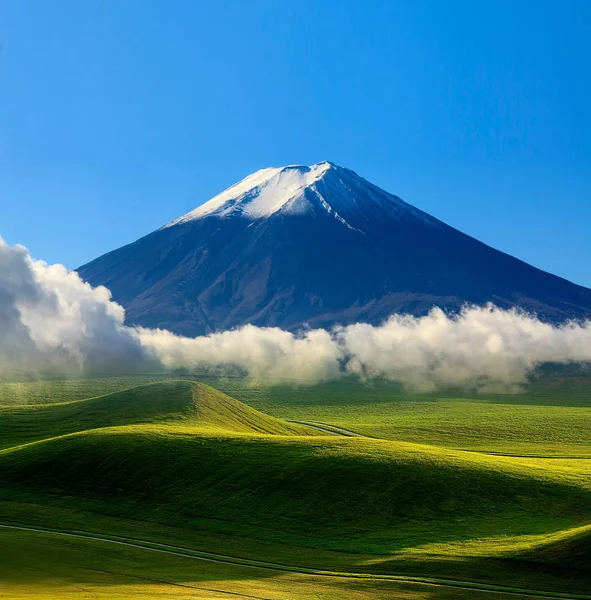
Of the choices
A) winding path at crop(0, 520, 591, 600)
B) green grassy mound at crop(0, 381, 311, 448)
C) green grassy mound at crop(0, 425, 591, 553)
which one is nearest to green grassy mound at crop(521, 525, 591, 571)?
winding path at crop(0, 520, 591, 600)

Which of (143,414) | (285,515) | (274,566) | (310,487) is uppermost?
(143,414)

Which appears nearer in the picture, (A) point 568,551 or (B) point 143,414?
(A) point 568,551

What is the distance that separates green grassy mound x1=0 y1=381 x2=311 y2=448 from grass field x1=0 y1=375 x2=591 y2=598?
2907 cm

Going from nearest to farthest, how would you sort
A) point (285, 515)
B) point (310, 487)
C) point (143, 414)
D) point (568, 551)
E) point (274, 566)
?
1. point (568, 551)
2. point (274, 566)
3. point (285, 515)
4. point (310, 487)
5. point (143, 414)

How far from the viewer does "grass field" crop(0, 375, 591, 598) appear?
53.5m

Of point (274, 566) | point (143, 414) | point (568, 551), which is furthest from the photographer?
point (143, 414)

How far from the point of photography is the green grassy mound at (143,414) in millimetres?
139500

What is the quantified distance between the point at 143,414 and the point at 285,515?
74428mm

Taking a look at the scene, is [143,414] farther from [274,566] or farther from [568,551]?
[568,551]

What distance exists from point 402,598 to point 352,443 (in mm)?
47702

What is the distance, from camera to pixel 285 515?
7488 cm

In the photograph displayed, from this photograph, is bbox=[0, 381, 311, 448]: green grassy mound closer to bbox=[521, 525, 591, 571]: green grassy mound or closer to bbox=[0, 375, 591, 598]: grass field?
bbox=[0, 375, 591, 598]: grass field

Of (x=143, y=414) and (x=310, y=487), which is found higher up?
(x=143, y=414)

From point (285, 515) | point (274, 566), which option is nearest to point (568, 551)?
point (274, 566)
